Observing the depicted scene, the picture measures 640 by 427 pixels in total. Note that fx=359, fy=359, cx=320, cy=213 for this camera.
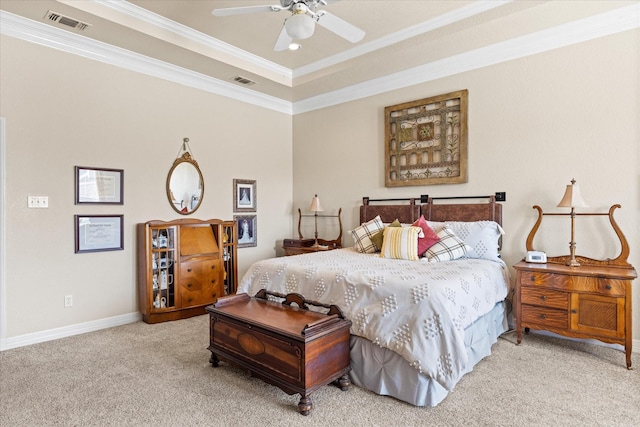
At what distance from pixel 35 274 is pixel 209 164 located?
2258mm

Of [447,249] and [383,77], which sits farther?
[383,77]

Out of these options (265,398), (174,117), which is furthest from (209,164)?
(265,398)

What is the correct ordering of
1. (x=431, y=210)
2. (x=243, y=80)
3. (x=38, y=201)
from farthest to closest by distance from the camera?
(x=243, y=80), (x=431, y=210), (x=38, y=201)

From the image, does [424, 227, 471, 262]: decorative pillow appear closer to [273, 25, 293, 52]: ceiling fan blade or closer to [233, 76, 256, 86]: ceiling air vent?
[273, 25, 293, 52]: ceiling fan blade

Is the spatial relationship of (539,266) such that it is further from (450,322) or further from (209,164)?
(209,164)

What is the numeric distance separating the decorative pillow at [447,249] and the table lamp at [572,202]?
87 centimetres

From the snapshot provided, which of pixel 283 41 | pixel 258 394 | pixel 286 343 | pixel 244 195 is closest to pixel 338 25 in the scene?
pixel 283 41

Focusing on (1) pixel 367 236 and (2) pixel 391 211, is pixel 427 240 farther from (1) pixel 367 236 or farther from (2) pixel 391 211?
(2) pixel 391 211

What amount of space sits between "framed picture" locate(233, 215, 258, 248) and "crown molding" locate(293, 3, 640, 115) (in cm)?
218

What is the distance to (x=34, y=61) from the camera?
136 inches

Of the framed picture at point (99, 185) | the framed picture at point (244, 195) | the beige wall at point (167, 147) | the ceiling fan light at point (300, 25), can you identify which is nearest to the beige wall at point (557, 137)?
the beige wall at point (167, 147)

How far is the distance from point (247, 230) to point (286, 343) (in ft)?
10.6

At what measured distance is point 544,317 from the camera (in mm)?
3125

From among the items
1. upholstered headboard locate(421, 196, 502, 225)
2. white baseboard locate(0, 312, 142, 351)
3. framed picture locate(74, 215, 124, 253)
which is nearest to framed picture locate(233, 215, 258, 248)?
framed picture locate(74, 215, 124, 253)
